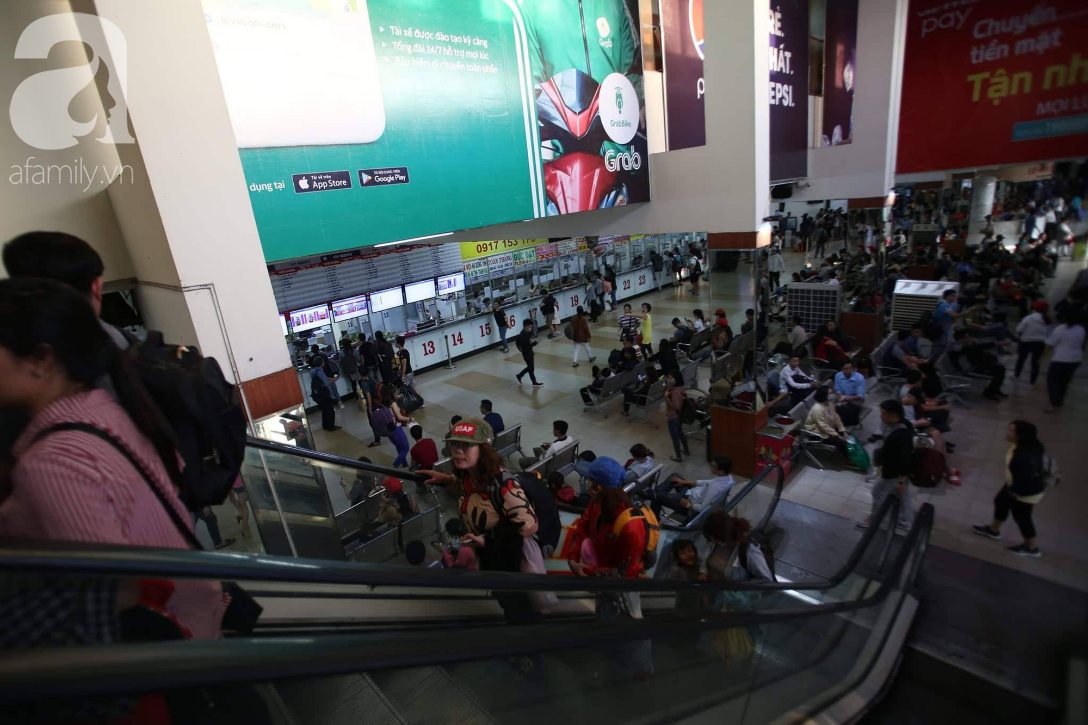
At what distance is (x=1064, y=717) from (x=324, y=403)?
33.7 ft

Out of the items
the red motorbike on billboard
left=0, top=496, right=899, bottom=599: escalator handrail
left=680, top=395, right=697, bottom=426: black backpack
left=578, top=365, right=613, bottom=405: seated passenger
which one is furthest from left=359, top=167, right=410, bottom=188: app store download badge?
left=578, top=365, right=613, bottom=405: seated passenger

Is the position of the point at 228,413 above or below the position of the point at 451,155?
below

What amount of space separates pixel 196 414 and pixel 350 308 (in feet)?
40.0

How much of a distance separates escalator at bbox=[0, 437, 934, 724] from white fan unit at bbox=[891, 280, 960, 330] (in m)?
7.61

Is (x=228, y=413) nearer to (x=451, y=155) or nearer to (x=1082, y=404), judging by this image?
(x=451, y=155)

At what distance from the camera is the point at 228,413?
170 cm

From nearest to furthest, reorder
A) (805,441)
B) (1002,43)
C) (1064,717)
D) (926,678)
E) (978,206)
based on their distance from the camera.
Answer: (1064,717)
(1002,43)
(926,678)
(805,441)
(978,206)

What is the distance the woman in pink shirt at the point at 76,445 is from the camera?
3.68ft

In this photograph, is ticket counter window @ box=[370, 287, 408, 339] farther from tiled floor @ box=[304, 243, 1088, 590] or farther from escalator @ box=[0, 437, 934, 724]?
escalator @ box=[0, 437, 934, 724]

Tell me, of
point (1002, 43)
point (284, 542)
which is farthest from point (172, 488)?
point (1002, 43)

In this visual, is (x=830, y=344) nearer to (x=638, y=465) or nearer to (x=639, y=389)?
(x=639, y=389)

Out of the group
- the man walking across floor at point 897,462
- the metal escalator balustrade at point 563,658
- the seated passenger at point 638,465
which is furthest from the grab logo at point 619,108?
the metal escalator balustrade at point 563,658

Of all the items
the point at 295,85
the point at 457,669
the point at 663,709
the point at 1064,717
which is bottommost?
the point at 1064,717

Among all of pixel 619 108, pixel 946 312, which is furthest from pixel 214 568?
pixel 946 312
